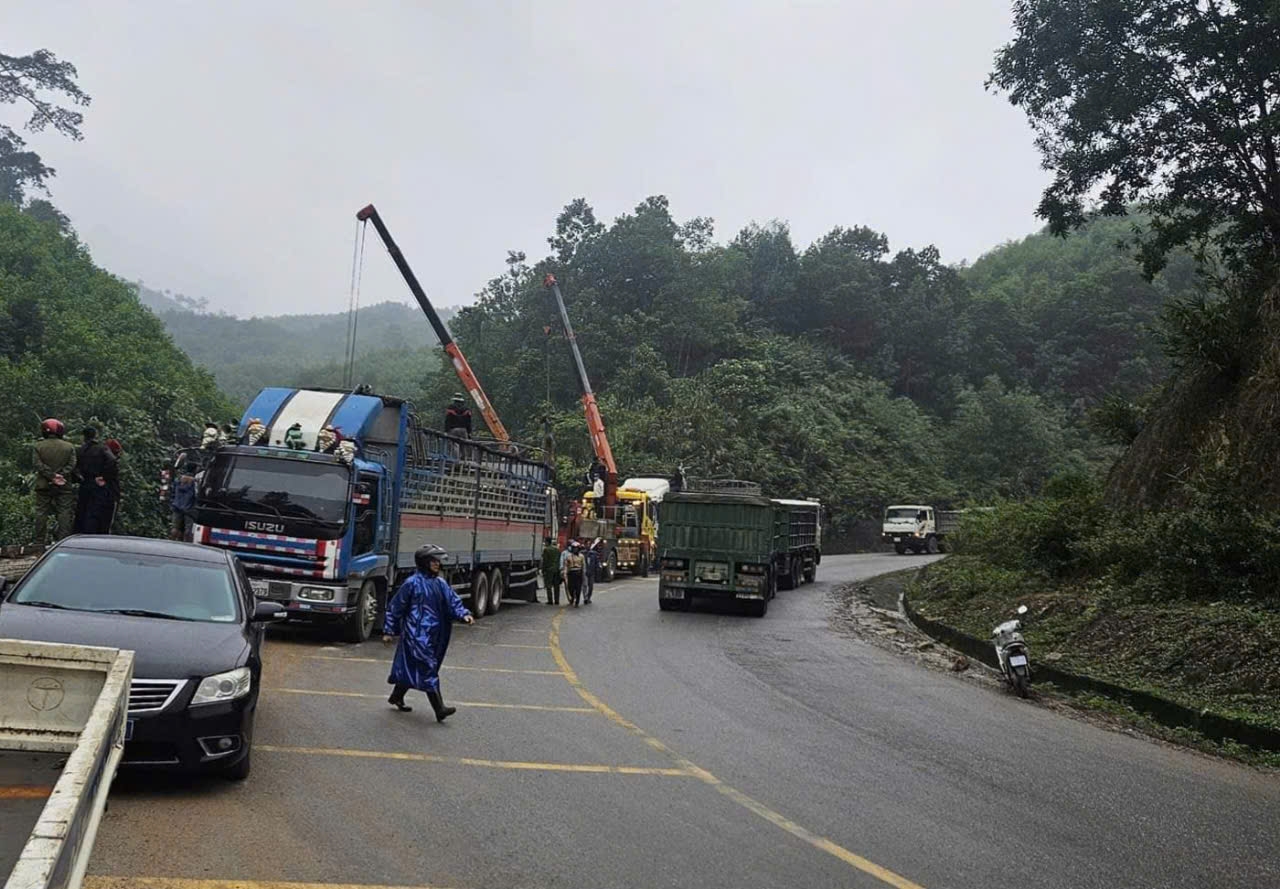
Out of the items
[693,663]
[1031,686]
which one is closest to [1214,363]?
[1031,686]

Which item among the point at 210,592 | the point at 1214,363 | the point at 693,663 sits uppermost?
the point at 1214,363

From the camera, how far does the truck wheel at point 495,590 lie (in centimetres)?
2103

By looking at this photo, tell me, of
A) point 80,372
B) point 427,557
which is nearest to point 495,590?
point 427,557

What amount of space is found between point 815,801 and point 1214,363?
15979mm

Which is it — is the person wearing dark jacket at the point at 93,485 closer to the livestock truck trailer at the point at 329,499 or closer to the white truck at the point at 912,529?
the livestock truck trailer at the point at 329,499

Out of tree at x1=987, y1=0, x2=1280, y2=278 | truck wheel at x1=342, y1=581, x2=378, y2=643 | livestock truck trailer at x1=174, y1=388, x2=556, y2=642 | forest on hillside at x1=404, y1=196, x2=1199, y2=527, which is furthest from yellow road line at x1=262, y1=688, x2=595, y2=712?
forest on hillside at x1=404, y1=196, x2=1199, y2=527

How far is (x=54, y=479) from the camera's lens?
14.0m

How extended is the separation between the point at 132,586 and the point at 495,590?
13659 millimetres

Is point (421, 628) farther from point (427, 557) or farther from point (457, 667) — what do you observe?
point (457, 667)

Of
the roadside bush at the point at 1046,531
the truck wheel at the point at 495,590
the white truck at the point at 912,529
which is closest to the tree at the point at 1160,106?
the roadside bush at the point at 1046,531

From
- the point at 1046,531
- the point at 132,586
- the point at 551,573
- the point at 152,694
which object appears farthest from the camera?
the point at 551,573

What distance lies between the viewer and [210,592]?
8.00 m

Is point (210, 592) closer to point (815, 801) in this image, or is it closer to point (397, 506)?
point (815, 801)

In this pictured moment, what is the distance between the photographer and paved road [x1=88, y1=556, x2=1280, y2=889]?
562 centimetres
